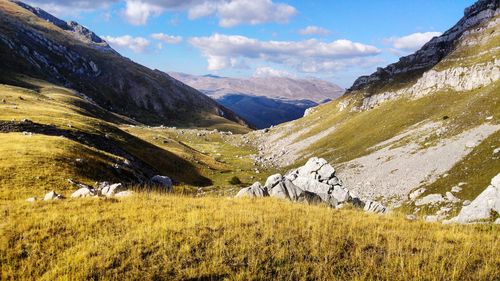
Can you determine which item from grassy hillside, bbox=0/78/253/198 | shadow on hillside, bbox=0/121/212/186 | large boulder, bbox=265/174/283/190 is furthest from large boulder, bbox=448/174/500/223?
shadow on hillside, bbox=0/121/212/186

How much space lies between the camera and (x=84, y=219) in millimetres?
17375

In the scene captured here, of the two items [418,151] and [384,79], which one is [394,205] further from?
[384,79]

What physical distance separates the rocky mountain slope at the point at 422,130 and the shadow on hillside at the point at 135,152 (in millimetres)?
35642

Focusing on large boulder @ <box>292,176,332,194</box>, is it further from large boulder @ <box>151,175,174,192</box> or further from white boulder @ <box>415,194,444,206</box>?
white boulder @ <box>415,194,444,206</box>

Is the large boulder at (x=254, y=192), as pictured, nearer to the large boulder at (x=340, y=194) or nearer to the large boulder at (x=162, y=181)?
the large boulder at (x=340, y=194)

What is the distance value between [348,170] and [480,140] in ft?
89.5

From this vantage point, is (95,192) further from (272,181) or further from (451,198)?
(451,198)

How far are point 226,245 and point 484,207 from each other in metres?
19.9

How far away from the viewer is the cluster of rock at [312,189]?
29344mm

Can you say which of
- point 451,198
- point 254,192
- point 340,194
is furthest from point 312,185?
point 451,198

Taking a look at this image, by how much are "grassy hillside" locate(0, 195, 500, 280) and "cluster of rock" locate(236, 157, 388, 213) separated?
8.95 m

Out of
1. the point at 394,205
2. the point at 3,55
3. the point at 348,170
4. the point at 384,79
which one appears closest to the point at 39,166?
the point at 394,205

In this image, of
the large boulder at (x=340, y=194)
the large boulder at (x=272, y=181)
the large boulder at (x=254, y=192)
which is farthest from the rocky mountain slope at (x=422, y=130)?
the large boulder at (x=254, y=192)

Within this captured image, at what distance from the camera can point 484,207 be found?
998 inches
